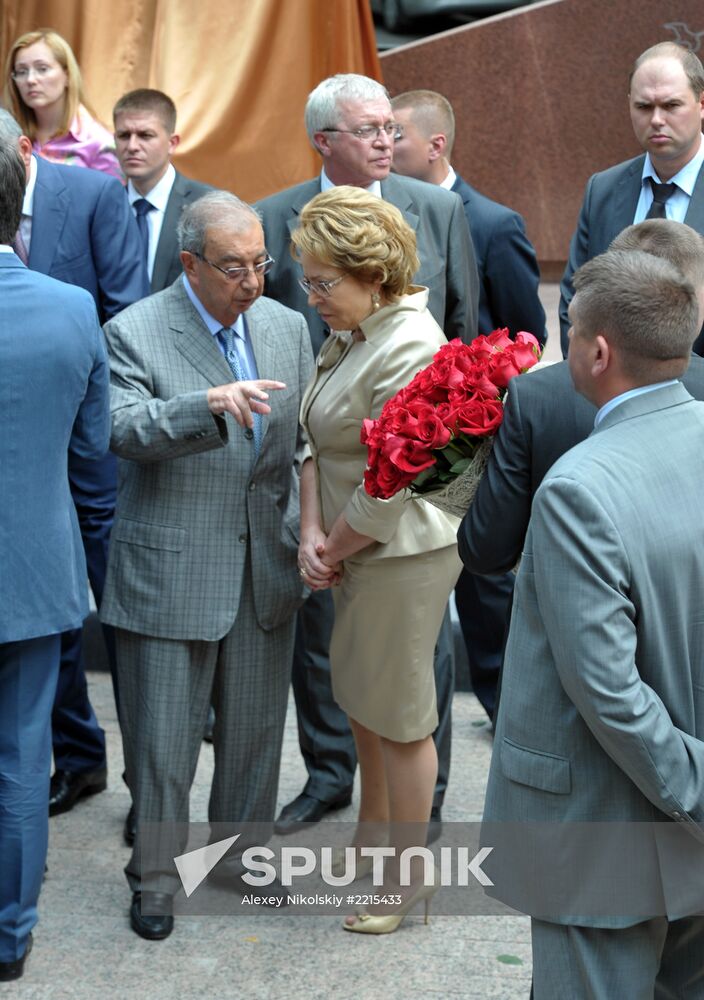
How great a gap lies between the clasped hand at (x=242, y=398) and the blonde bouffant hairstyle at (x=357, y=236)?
35 centimetres

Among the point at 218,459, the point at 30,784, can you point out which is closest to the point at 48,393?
the point at 218,459

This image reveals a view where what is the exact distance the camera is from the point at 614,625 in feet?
7.24

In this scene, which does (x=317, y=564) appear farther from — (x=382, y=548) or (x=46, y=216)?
(x=46, y=216)

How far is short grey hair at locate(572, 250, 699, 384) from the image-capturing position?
225 centimetres

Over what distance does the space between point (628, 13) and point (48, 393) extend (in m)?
4.97

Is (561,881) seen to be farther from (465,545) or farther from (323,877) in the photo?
(323,877)

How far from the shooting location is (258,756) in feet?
13.1

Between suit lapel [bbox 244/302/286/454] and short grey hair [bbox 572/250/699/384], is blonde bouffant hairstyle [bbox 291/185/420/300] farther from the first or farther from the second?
short grey hair [bbox 572/250/699/384]

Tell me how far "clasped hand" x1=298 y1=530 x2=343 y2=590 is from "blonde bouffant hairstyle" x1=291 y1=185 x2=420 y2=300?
0.69 m

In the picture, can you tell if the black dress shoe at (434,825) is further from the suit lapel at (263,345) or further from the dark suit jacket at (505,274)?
the dark suit jacket at (505,274)

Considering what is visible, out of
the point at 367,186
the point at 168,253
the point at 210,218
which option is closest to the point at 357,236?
the point at 210,218

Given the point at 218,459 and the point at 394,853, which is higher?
the point at 218,459

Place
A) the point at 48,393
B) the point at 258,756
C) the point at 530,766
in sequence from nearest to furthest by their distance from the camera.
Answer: the point at 530,766, the point at 48,393, the point at 258,756

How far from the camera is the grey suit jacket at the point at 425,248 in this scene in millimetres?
4527
